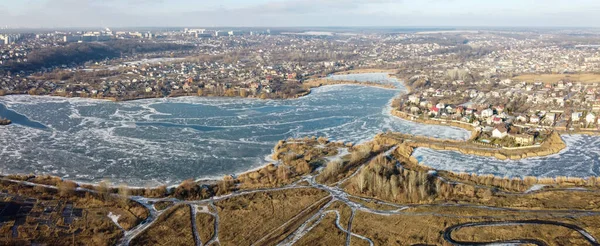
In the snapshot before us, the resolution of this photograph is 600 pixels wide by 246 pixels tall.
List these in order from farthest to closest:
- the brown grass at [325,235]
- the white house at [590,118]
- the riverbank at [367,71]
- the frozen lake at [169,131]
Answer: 1. the riverbank at [367,71]
2. the white house at [590,118]
3. the frozen lake at [169,131]
4. the brown grass at [325,235]

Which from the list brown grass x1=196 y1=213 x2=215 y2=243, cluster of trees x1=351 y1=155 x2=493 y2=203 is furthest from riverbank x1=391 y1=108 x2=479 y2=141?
brown grass x1=196 y1=213 x2=215 y2=243

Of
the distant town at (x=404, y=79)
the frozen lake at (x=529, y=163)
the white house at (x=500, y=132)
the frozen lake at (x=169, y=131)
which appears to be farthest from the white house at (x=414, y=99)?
the frozen lake at (x=529, y=163)

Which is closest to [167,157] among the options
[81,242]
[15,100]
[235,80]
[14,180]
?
[14,180]

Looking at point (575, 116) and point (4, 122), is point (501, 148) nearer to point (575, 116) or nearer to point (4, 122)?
point (575, 116)

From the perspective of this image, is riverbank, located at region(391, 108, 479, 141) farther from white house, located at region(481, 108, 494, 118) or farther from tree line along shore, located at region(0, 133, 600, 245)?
tree line along shore, located at region(0, 133, 600, 245)

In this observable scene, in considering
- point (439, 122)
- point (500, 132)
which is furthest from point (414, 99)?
point (500, 132)

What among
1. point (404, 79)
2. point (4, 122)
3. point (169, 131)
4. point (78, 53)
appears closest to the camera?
point (169, 131)

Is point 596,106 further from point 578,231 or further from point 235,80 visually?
point 235,80

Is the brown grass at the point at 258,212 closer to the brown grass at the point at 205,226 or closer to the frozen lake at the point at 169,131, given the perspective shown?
the brown grass at the point at 205,226
